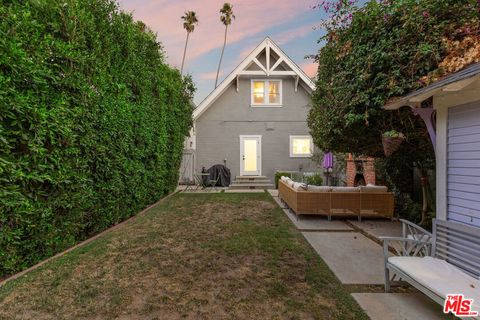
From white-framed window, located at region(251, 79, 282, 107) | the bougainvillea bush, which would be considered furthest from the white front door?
the bougainvillea bush

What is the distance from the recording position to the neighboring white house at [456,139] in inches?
96.7

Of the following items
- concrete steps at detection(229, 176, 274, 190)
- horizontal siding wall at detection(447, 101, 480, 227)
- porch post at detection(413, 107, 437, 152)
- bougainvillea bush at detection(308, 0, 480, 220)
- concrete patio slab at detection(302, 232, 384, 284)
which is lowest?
concrete patio slab at detection(302, 232, 384, 284)

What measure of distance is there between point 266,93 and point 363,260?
10.7 m

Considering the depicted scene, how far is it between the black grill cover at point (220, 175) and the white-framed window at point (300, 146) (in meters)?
3.78

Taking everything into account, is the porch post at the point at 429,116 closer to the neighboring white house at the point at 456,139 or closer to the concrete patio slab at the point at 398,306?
the neighboring white house at the point at 456,139

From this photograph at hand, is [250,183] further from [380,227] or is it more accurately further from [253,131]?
[380,227]

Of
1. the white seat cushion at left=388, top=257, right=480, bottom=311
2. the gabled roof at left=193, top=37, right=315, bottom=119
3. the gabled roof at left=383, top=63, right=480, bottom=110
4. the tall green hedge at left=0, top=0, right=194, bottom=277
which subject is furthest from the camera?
the gabled roof at left=193, top=37, right=315, bottom=119

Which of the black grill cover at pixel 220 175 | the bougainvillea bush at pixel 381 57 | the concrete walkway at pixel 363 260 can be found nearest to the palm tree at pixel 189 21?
the black grill cover at pixel 220 175

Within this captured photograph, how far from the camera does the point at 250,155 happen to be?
13.0 metres

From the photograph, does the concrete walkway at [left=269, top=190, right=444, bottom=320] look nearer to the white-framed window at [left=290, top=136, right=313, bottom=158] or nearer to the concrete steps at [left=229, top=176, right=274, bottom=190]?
the concrete steps at [left=229, top=176, right=274, bottom=190]

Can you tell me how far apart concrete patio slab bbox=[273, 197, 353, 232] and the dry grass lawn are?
0.81 meters

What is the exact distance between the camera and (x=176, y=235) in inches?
187

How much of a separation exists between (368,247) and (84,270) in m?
4.59

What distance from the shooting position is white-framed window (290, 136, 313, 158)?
12.9 metres
